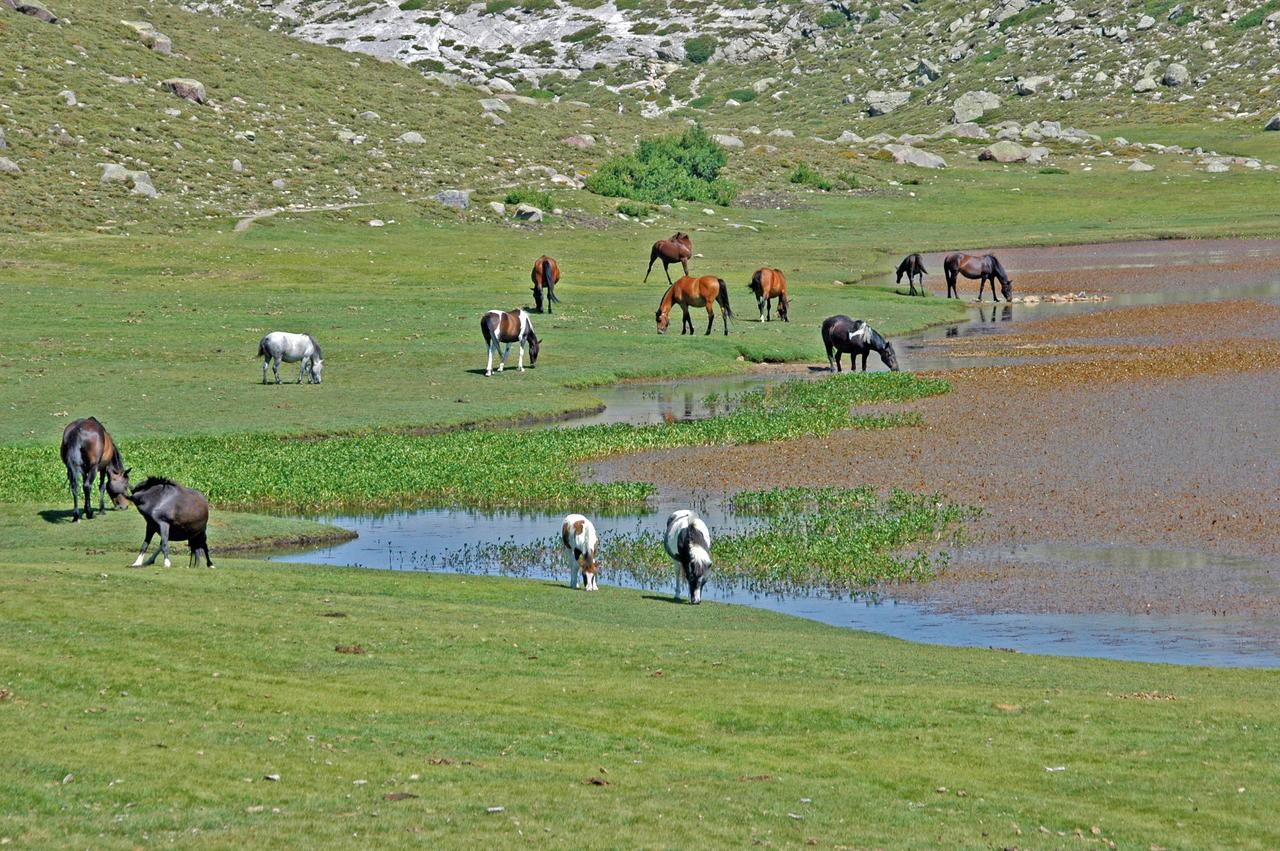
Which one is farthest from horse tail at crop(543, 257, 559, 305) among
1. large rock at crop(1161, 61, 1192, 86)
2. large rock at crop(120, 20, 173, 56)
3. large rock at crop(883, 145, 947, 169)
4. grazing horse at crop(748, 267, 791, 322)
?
large rock at crop(1161, 61, 1192, 86)

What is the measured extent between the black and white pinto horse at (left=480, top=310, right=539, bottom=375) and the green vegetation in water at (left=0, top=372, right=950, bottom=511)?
22.1 ft

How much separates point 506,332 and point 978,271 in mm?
27298

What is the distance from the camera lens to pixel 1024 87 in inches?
6496

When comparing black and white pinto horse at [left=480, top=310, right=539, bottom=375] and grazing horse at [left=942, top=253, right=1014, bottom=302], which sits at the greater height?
grazing horse at [left=942, top=253, right=1014, bottom=302]

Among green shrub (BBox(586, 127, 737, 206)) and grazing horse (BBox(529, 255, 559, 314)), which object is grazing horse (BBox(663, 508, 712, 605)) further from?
green shrub (BBox(586, 127, 737, 206))

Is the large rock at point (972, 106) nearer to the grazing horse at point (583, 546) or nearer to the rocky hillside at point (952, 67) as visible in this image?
the rocky hillside at point (952, 67)

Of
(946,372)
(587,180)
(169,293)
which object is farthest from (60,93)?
(946,372)

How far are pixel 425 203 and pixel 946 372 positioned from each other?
47.7m

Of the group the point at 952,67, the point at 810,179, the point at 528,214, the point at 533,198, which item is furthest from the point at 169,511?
the point at 952,67

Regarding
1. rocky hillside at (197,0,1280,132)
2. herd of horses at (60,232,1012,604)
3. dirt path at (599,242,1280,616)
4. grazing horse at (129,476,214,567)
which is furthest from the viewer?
rocky hillside at (197,0,1280,132)

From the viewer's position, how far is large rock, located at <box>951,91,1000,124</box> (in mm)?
159000

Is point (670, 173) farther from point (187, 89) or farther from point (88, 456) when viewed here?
point (88, 456)

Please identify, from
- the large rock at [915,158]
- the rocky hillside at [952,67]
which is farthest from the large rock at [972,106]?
the large rock at [915,158]

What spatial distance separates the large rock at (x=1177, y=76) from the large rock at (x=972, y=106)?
16.0m
